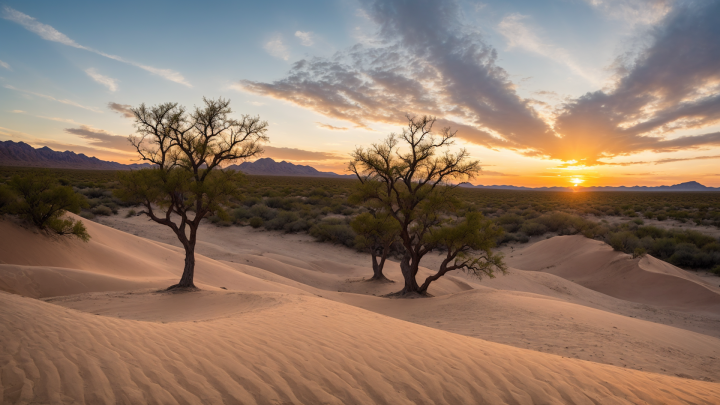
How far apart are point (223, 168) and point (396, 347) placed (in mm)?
8355

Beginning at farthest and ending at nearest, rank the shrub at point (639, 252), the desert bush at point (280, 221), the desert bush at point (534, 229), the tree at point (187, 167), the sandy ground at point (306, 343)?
the desert bush at point (534, 229) < the desert bush at point (280, 221) < the shrub at point (639, 252) < the tree at point (187, 167) < the sandy ground at point (306, 343)

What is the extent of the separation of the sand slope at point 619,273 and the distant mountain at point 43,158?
16790 cm

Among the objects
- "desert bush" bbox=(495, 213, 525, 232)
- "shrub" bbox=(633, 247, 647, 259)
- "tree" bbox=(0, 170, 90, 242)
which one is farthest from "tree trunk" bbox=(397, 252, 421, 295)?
"desert bush" bbox=(495, 213, 525, 232)

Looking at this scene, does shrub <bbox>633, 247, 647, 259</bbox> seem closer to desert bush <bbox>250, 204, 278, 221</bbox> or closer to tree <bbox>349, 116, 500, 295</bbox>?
tree <bbox>349, 116, 500, 295</bbox>

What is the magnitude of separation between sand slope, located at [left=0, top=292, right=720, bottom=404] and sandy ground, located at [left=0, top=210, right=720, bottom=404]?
0.06 ft

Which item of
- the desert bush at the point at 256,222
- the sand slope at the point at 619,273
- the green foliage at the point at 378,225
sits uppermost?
the green foliage at the point at 378,225

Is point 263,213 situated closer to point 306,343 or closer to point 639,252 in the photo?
point 306,343

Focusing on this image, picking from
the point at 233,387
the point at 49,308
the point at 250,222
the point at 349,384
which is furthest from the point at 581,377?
the point at 250,222

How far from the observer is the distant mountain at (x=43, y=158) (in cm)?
13882

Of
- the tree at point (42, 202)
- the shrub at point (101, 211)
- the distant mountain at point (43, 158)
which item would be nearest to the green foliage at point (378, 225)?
the tree at point (42, 202)

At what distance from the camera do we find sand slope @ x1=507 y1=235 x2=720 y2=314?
1502cm

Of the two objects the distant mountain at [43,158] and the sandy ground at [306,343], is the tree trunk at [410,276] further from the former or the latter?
the distant mountain at [43,158]

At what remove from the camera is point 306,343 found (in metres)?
4.76

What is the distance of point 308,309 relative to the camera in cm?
743
